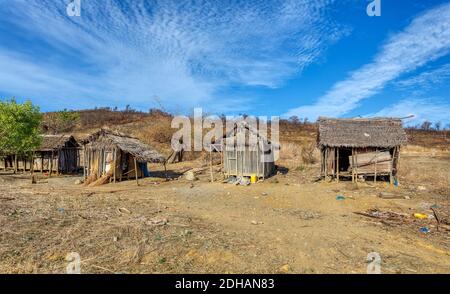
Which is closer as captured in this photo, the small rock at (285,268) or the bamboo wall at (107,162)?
the small rock at (285,268)

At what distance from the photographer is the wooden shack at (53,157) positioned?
25.7m

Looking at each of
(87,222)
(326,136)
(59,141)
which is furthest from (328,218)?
(59,141)

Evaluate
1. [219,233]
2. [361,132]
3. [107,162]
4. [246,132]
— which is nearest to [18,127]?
[107,162]

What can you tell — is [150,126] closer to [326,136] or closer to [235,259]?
[326,136]

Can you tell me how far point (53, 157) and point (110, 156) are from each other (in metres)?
8.67

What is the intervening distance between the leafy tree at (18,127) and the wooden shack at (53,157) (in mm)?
3566

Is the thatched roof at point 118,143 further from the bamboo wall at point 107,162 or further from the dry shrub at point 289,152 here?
the dry shrub at point 289,152

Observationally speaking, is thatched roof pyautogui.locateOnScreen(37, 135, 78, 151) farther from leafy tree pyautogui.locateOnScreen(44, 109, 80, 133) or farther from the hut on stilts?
leafy tree pyautogui.locateOnScreen(44, 109, 80, 133)

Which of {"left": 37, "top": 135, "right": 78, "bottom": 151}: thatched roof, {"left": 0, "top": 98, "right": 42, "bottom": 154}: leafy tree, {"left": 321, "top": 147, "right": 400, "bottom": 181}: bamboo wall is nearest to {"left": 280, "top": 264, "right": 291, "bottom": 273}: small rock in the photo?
{"left": 321, "top": 147, "right": 400, "bottom": 181}: bamboo wall

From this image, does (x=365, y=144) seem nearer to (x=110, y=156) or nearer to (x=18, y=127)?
(x=110, y=156)

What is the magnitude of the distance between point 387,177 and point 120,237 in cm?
1664

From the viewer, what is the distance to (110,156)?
20.3 m

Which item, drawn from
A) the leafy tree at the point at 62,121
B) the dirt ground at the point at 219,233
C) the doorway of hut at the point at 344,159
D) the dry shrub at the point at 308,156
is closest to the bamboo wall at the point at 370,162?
the doorway of hut at the point at 344,159

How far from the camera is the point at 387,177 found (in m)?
19.5
